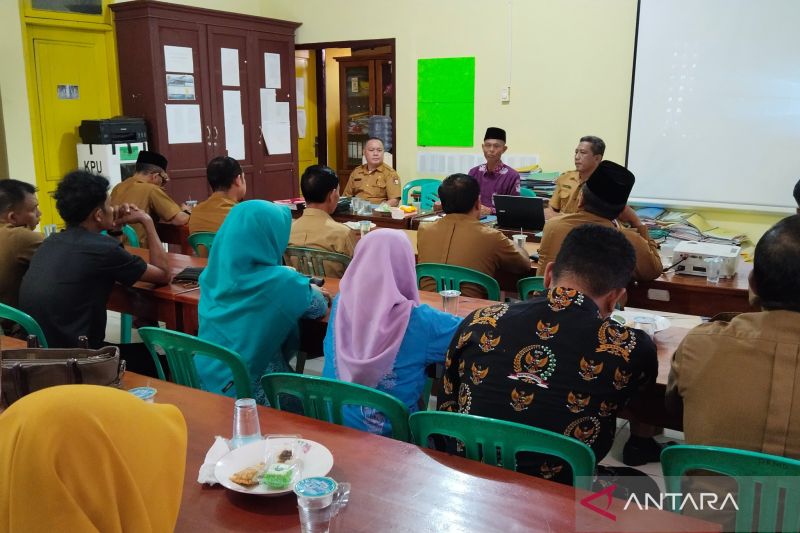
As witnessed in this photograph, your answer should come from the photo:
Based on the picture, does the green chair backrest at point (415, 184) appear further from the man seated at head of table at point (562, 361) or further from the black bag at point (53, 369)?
the black bag at point (53, 369)

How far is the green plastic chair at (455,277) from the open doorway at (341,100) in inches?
200

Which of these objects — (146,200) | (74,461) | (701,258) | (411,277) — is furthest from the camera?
(146,200)

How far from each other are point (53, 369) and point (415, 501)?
88 cm

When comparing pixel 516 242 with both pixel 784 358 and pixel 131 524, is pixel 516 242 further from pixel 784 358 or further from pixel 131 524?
pixel 131 524

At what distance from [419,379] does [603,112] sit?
4499 millimetres

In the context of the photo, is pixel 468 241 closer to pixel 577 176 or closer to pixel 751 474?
pixel 751 474

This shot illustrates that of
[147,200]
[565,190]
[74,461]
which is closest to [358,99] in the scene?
[565,190]

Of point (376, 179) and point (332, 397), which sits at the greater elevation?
point (376, 179)

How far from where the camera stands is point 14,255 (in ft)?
10.1

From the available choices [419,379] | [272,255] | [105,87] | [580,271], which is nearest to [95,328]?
[272,255]

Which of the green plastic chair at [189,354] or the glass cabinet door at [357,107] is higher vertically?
the glass cabinet door at [357,107]

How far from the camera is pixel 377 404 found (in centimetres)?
173

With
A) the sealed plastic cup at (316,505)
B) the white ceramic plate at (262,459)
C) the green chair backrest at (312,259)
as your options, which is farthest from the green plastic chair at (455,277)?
the sealed plastic cup at (316,505)

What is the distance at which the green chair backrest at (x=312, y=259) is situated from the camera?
11.6ft
